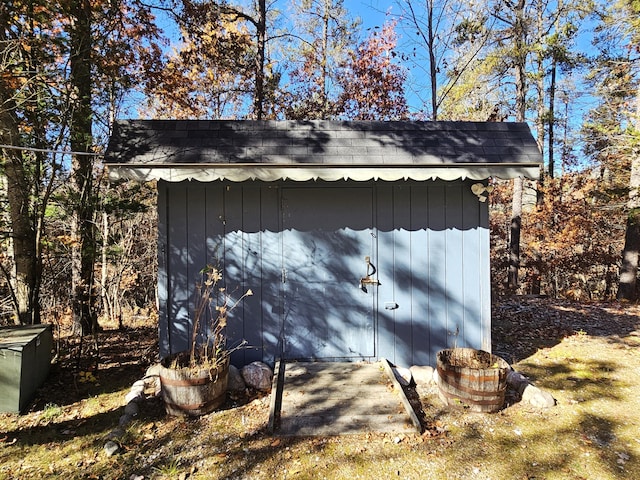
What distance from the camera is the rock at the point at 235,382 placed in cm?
384

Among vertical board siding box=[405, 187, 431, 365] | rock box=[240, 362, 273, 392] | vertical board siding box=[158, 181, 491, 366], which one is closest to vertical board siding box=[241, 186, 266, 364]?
vertical board siding box=[158, 181, 491, 366]

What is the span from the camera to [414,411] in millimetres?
3424

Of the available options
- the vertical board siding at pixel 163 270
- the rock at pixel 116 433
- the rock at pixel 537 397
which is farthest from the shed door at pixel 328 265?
the rock at pixel 116 433

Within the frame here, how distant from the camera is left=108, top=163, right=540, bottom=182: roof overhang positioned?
12.3 ft

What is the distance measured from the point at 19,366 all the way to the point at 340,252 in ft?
11.1

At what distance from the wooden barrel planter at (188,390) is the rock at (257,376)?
56 centimetres

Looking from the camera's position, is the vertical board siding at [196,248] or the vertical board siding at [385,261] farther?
the vertical board siding at [385,261]

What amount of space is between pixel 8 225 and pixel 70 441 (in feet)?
8.98

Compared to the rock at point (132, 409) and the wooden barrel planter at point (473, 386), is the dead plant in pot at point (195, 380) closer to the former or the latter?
the rock at point (132, 409)

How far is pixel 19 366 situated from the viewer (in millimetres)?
3379

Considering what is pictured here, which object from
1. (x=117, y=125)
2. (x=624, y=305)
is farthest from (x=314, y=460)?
(x=624, y=305)

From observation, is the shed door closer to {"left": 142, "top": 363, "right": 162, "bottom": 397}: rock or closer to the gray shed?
the gray shed

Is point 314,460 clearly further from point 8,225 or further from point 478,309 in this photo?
point 8,225

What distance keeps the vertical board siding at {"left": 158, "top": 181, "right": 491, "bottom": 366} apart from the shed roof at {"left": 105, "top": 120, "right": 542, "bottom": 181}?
1.23 feet
